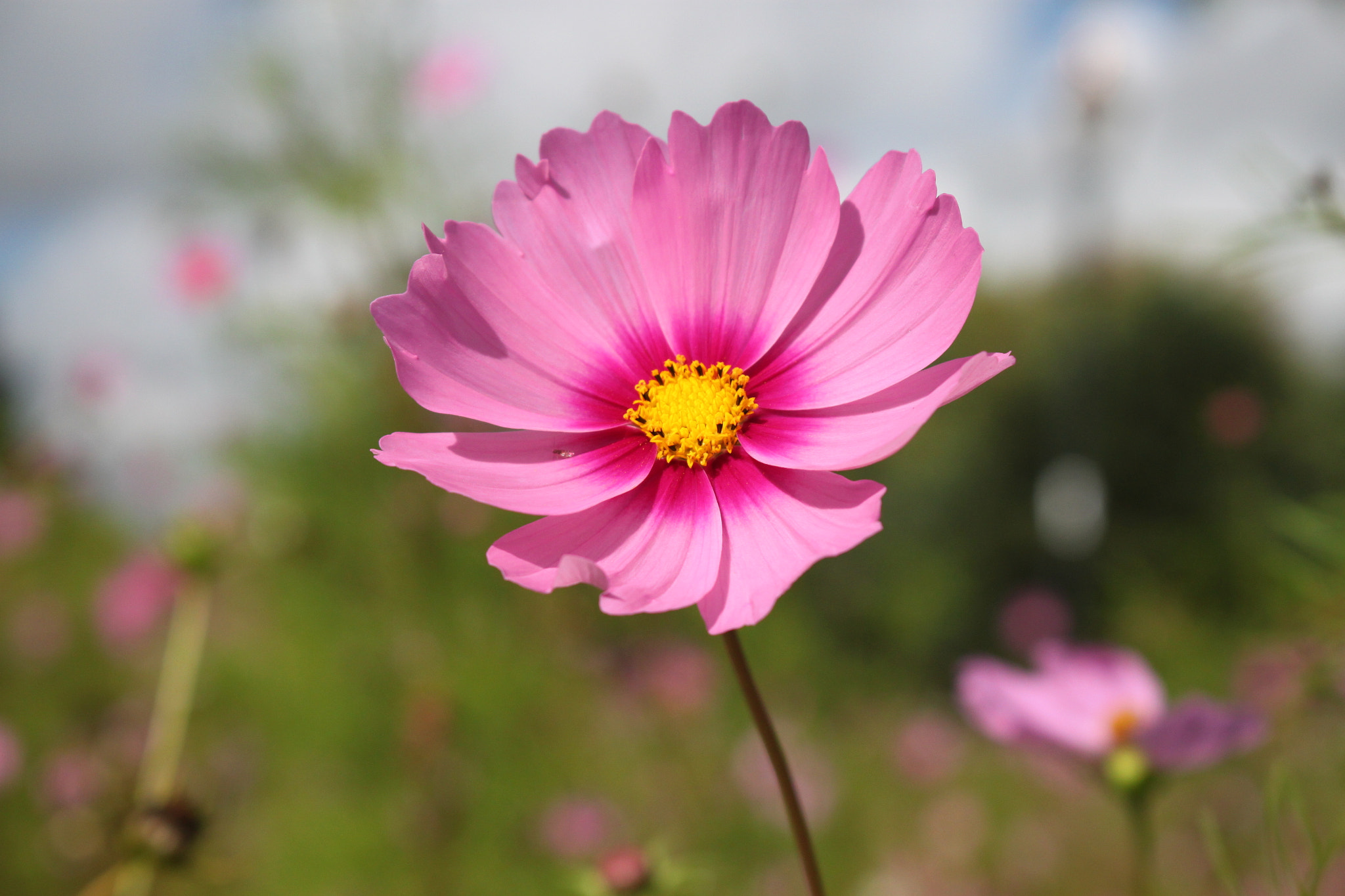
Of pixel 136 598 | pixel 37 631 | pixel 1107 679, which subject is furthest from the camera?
pixel 37 631

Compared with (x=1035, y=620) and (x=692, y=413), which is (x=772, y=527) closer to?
(x=692, y=413)

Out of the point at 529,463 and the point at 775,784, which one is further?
the point at 775,784

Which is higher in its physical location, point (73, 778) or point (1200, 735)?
point (73, 778)

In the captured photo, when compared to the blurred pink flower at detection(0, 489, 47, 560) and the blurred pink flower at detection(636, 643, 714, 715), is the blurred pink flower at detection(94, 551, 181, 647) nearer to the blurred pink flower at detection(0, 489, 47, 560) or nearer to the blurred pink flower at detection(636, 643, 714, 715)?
the blurred pink flower at detection(0, 489, 47, 560)

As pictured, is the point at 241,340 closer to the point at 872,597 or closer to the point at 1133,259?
the point at 872,597

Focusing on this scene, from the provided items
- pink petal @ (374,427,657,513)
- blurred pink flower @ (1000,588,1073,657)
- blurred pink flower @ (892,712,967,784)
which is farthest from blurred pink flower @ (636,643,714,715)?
blurred pink flower @ (1000,588,1073,657)

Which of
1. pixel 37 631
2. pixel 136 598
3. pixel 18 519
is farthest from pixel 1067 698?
pixel 37 631

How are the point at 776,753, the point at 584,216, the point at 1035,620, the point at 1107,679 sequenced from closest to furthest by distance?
the point at 776,753, the point at 584,216, the point at 1107,679, the point at 1035,620
